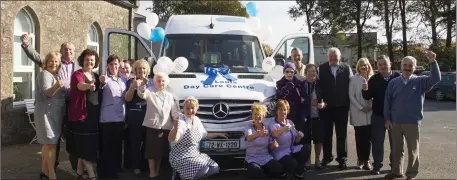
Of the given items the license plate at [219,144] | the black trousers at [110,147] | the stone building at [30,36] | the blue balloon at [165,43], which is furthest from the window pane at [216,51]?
the stone building at [30,36]

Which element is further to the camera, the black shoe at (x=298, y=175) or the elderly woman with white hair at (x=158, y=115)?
the black shoe at (x=298, y=175)

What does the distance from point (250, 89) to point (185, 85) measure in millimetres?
970

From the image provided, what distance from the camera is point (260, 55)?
8148 mm

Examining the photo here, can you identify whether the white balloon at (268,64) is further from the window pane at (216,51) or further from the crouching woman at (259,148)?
the crouching woman at (259,148)

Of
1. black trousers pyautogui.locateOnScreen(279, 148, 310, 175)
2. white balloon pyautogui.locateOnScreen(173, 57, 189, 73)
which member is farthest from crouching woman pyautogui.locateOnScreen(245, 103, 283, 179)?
white balloon pyautogui.locateOnScreen(173, 57, 189, 73)

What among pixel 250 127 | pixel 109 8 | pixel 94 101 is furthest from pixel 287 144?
pixel 109 8

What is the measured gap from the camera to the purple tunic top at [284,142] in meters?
6.41

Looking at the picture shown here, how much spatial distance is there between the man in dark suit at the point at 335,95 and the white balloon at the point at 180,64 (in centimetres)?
215

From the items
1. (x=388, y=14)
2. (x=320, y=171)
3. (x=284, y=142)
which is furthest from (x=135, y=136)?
(x=388, y=14)

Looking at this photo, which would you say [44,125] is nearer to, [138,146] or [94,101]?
[94,101]

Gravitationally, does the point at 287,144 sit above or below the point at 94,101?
below

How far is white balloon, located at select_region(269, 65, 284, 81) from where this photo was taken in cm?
743

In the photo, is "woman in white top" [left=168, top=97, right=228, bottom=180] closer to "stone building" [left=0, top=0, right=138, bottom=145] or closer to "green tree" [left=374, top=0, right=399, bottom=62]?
"stone building" [left=0, top=0, right=138, bottom=145]

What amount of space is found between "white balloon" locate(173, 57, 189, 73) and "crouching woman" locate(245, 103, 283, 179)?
57.9 inches
